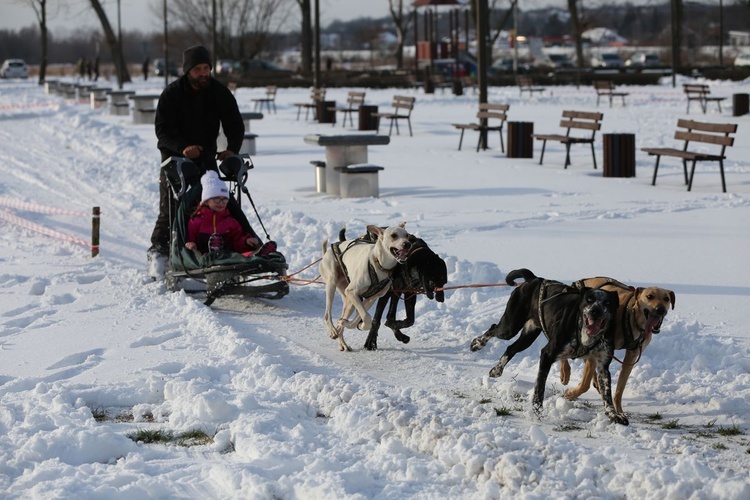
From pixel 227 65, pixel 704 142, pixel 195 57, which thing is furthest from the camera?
pixel 227 65

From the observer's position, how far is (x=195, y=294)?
10359 millimetres

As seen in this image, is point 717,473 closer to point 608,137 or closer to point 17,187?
point 608,137

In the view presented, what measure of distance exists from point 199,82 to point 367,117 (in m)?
18.6

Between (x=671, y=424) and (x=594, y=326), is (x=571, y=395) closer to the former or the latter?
(x=671, y=424)

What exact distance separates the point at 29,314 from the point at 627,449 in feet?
17.9

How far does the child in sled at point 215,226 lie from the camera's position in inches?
386

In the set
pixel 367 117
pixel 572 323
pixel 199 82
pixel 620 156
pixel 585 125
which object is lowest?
pixel 572 323

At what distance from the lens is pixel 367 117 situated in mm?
28984

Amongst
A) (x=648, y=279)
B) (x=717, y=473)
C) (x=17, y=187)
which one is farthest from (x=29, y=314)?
(x=17, y=187)

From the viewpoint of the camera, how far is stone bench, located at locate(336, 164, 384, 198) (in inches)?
636

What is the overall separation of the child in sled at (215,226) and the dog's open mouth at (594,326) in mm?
4056

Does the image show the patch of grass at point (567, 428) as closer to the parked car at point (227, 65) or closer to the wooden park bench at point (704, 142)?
the wooden park bench at point (704, 142)

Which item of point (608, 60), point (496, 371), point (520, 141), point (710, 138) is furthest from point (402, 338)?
point (608, 60)

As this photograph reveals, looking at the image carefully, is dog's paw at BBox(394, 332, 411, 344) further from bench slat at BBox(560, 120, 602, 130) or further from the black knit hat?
bench slat at BBox(560, 120, 602, 130)
